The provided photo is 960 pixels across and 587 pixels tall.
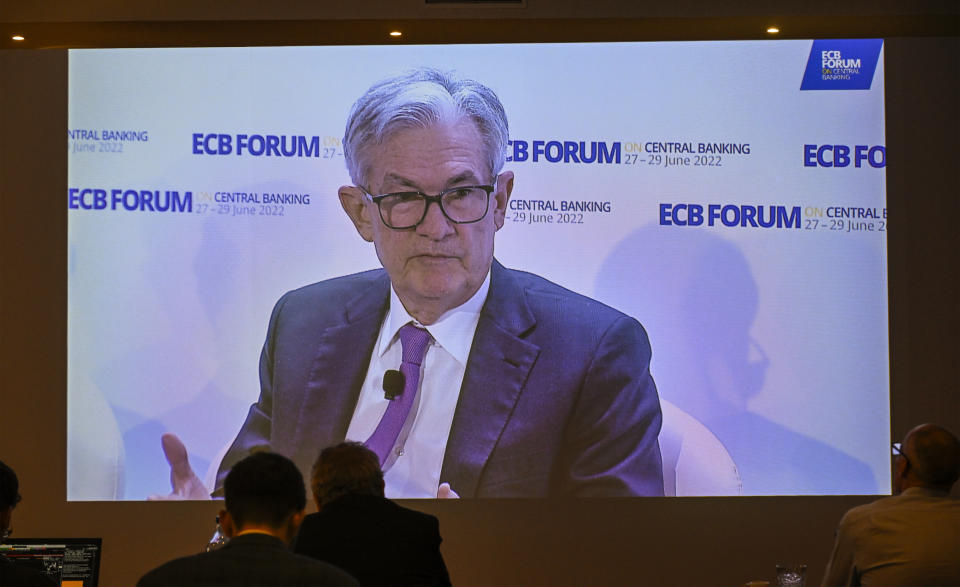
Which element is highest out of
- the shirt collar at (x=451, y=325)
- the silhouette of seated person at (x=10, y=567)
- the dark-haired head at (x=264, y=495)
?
the shirt collar at (x=451, y=325)

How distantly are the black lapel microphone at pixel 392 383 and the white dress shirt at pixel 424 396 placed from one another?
0.02m

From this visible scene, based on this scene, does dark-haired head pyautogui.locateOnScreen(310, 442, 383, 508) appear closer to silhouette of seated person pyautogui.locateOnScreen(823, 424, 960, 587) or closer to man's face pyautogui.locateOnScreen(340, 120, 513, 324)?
silhouette of seated person pyautogui.locateOnScreen(823, 424, 960, 587)

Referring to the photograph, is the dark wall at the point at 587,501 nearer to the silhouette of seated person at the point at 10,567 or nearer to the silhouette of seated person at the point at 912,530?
the silhouette of seated person at the point at 912,530

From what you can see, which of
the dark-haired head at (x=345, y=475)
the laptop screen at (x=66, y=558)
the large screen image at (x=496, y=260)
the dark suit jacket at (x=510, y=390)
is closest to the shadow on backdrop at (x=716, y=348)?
the large screen image at (x=496, y=260)

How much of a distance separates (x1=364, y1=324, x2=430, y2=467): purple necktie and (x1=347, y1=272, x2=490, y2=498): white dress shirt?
0.07ft

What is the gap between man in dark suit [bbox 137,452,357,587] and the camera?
6.93ft

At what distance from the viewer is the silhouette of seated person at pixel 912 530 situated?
280 cm

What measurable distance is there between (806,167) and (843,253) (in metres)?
0.42

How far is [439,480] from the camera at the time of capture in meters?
4.54

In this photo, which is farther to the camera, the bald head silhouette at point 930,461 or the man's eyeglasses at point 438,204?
the man's eyeglasses at point 438,204

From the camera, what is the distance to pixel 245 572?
6.96ft

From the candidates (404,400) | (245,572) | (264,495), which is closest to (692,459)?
(404,400)

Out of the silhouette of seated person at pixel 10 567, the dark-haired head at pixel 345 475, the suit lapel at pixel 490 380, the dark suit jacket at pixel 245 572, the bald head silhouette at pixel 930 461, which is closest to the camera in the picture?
the dark suit jacket at pixel 245 572

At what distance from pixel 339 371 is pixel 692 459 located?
1625mm
